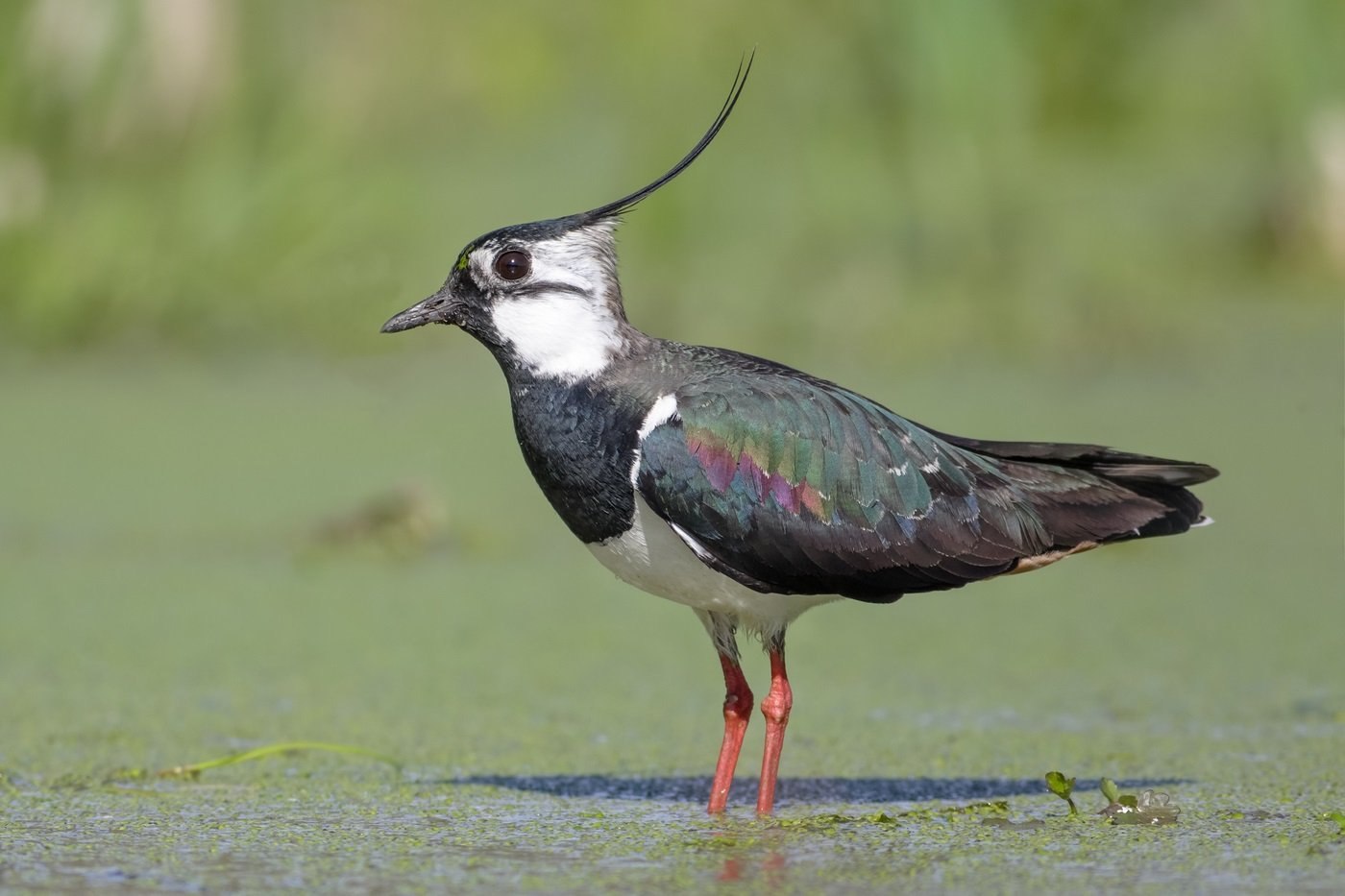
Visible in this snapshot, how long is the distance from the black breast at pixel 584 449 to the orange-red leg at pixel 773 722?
49cm

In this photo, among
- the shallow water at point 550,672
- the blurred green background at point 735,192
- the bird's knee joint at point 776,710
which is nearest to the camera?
the shallow water at point 550,672

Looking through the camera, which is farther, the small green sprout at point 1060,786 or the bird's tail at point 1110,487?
the bird's tail at point 1110,487

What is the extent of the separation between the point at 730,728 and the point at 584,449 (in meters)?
0.69

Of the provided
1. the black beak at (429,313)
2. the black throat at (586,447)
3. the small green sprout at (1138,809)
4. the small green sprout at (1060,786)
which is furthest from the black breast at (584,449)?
the small green sprout at (1138,809)

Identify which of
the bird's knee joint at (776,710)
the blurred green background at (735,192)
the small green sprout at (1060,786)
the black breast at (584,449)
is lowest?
the small green sprout at (1060,786)

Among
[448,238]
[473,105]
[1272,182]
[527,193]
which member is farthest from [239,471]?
[1272,182]

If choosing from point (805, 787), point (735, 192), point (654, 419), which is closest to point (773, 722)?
point (805, 787)

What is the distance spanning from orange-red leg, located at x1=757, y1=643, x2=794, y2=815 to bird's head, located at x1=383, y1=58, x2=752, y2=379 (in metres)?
0.72

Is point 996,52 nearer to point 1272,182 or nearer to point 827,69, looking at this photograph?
point 827,69

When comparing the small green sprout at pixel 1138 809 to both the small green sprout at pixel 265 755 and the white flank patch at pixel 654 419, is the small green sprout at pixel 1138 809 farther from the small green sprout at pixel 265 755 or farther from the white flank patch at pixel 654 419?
the small green sprout at pixel 265 755

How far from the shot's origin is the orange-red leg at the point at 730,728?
4.20m

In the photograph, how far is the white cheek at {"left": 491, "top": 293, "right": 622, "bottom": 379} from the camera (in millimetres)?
4191

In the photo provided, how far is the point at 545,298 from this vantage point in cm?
425

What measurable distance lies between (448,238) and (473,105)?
5.90ft
